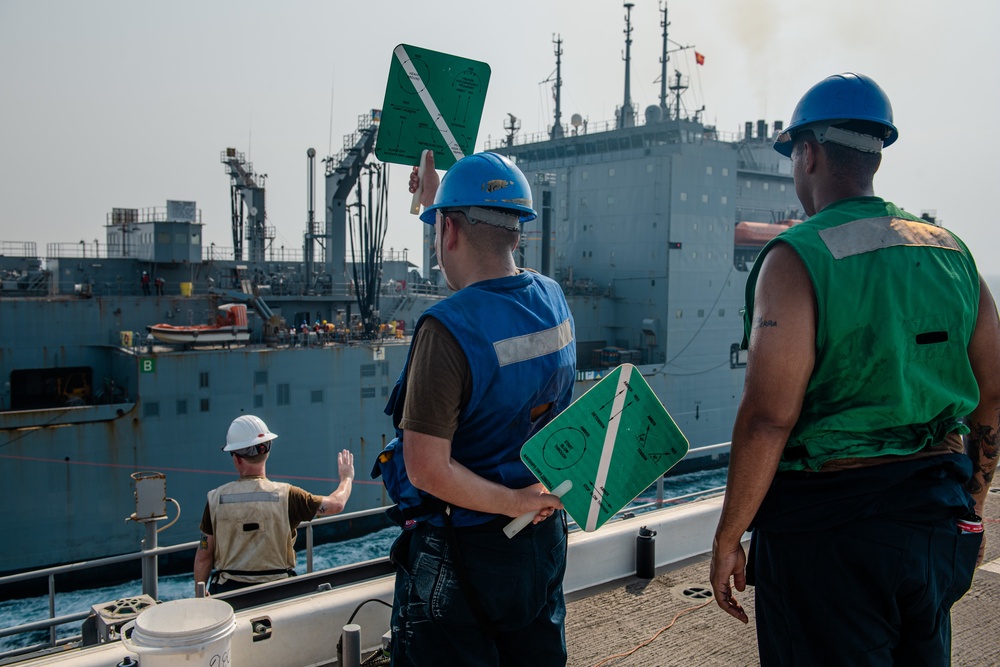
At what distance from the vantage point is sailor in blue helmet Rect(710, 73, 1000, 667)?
142cm

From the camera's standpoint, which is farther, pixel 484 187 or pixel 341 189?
pixel 341 189

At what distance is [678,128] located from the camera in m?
25.1

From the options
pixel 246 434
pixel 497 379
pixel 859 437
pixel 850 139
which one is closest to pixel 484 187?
pixel 497 379

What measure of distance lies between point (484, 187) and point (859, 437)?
37.3 inches

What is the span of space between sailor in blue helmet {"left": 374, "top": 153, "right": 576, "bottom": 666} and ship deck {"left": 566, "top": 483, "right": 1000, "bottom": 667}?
1250mm

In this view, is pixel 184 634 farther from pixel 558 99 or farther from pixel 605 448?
pixel 558 99

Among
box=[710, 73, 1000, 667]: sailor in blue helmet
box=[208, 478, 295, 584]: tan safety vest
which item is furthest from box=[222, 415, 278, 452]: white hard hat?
box=[710, 73, 1000, 667]: sailor in blue helmet

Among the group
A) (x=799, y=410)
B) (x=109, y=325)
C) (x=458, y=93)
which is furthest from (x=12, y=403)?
(x=799, y=410)

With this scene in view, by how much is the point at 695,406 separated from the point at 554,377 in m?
22.6

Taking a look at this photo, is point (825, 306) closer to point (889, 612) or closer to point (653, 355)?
point (889, 612)

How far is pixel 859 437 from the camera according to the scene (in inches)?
57.2

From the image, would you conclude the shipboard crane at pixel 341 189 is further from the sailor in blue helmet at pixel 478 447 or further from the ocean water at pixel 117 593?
the sailor in blue helmet at pixel 478 447

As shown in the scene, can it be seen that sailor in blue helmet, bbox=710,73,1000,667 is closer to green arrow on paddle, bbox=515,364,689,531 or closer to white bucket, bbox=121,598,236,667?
green arrow on paddle, bbox=515,364,689,531

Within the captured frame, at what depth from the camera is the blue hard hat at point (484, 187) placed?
5.34ft
